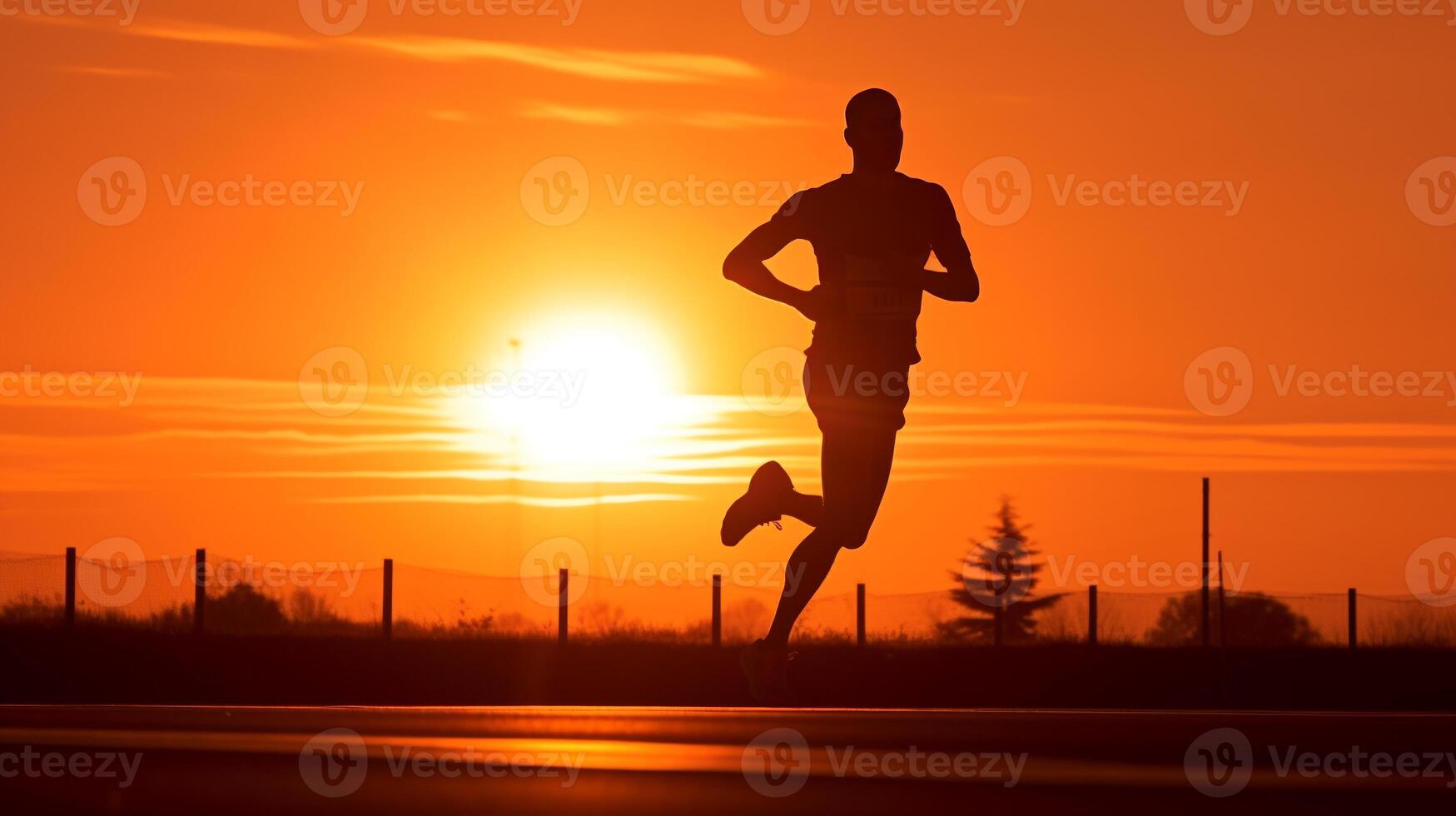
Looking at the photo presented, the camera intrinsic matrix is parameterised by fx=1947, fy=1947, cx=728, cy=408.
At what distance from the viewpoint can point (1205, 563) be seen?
39.5 meters

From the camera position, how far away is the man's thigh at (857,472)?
5.67m

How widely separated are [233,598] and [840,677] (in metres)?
12.2

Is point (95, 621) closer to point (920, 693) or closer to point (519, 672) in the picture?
point (519, 672)

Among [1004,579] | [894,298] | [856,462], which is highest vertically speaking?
[894,298]

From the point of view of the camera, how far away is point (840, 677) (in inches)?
918

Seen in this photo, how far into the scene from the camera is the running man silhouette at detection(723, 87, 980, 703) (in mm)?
5688

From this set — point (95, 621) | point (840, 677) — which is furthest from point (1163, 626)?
point (95, 621)

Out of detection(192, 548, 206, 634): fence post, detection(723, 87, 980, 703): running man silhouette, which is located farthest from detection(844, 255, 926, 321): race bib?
detection(192, 548, 206, 634): fence post

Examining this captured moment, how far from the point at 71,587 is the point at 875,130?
26.2 m

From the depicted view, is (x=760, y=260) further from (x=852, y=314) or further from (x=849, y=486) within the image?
(x=849, y=486)

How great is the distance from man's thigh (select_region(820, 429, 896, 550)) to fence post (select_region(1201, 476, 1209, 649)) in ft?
101

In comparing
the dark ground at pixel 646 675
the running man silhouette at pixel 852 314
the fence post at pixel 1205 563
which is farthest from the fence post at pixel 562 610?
the running man silhouette at pixel 852 314

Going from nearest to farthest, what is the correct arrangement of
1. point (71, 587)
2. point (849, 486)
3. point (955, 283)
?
point (849, 486)
point (955, 283)
point (71, 587)

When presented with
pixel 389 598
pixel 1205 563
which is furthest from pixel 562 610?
pixel 1205 563
